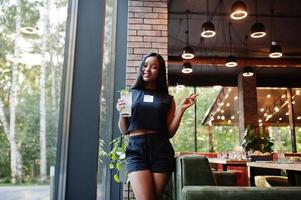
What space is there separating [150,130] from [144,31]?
7.17ft

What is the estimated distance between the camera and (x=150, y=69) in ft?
6.54

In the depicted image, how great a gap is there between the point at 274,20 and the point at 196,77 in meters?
4.22

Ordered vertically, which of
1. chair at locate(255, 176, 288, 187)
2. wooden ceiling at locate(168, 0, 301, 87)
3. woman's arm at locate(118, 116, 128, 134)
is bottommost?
chair at locate(255, 176, 288, 187)

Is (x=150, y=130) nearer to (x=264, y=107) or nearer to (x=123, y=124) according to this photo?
(x=123, y=124)

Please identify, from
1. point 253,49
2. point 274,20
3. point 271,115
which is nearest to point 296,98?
point 271,115

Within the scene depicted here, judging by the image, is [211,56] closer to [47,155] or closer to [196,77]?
[196,77]

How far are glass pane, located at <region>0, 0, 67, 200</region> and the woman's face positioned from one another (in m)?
0.56

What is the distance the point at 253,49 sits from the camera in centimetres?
896

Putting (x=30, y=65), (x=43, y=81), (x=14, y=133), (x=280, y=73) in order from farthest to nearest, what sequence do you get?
1. (x=280, y=73)
2. (x=43, y=81)
3. (x=30, y=65)
4. (x=14, y=133)

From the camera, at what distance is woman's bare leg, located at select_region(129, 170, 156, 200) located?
5.67 ft

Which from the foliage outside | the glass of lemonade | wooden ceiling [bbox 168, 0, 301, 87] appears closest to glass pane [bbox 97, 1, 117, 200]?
the glass of lemonade

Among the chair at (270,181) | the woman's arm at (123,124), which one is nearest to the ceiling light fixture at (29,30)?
the woman's arm at (123,124)

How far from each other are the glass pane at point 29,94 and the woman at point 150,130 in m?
0.45

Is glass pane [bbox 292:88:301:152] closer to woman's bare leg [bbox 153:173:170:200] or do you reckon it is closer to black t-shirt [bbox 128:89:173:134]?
black t-shirt [bbox 128:89:173:134]
